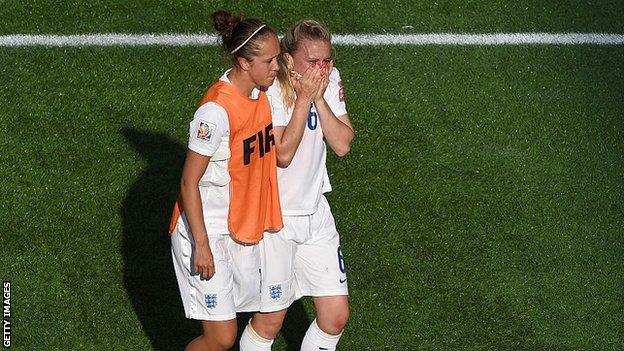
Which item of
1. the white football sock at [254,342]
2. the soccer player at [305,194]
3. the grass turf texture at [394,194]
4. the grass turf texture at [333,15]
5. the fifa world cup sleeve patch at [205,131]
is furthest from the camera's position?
the grass turf texture at [333,15]

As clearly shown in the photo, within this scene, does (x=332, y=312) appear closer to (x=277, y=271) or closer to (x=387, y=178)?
(x=277, y=271)

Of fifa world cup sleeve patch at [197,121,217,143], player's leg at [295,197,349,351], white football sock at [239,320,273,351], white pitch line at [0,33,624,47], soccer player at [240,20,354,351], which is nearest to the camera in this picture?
fifa world cup sleeve patch at [197,121,217,143]

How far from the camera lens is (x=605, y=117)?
10.0 metres

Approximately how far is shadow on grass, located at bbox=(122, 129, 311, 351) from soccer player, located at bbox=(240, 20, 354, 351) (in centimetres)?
104

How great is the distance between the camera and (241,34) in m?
6.59

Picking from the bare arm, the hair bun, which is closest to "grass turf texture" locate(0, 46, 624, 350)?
the bare arm

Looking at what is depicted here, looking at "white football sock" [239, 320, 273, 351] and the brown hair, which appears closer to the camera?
the brown hair

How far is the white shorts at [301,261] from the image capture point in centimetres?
708

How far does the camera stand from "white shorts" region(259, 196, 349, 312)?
708 cm

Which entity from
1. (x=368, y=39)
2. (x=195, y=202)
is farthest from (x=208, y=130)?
(x=368, y=39)

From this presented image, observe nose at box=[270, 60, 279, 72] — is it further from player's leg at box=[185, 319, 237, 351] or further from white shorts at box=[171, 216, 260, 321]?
player's leg at box=[185, 319, 237, 351]

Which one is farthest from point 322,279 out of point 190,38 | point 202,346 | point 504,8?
point 504,8

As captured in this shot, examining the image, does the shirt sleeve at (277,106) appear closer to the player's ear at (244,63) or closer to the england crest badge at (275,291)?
the player's ear at (244,63)

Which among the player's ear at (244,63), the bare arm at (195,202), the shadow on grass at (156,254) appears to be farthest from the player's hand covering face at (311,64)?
the shadow on grass at (156,254)
